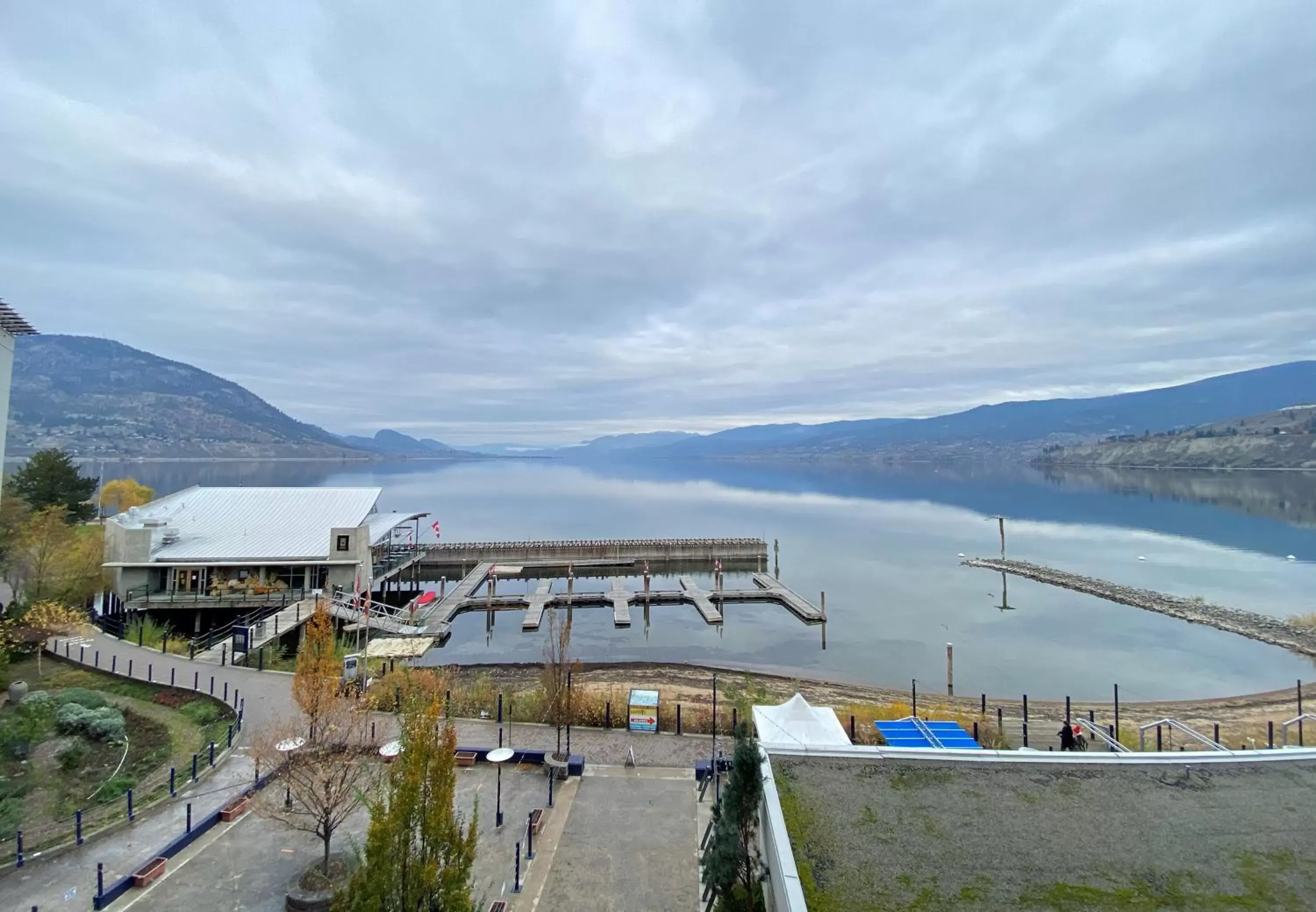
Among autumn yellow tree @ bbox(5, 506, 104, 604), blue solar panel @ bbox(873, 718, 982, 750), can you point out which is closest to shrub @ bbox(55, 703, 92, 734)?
autumn yellow tree @ bbox(5, 506, 104, 604)

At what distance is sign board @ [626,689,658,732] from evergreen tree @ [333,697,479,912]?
33.4 ft

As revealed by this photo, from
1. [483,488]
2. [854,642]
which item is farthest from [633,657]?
[483,488]

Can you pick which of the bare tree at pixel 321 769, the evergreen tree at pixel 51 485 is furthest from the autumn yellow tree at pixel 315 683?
the evergreen tree at pixel 51 485

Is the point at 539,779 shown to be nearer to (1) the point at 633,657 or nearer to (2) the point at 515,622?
(1) the point at 633,657

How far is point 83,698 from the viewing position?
1755cm

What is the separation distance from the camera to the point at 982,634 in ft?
130

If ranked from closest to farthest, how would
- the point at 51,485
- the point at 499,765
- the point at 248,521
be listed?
the point at 499,765
the point at 248,521
the point at 51,485

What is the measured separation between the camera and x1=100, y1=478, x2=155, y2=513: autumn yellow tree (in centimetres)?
5619

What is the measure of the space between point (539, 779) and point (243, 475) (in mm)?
189687

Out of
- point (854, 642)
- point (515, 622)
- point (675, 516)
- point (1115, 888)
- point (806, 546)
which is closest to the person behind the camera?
point (1115, 888)

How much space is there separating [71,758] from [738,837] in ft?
53.5

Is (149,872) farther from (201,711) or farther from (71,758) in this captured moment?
(201,711)

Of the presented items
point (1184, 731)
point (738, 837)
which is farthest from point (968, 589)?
point (738, 837)

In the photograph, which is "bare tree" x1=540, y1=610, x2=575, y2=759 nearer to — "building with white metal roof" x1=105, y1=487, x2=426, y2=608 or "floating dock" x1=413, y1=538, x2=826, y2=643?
"floating dock" x1=413, y1=538, x2=826, y2=643
